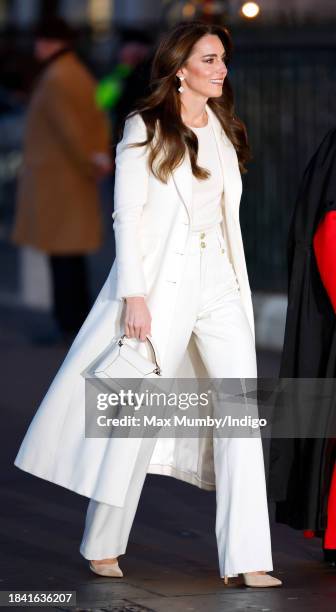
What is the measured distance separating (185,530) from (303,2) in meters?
15.0

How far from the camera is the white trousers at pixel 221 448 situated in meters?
5.39

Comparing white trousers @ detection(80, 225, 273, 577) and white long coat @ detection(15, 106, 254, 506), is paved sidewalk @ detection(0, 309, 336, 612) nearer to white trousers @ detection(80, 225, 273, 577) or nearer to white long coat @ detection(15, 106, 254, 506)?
white trousers @ detection(80, 225, 273, 577)

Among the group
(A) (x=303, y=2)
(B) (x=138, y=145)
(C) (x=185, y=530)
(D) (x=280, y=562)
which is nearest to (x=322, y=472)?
(D) (x=280, y=562)

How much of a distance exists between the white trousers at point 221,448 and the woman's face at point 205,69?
1.60 feet

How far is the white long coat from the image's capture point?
5.43m

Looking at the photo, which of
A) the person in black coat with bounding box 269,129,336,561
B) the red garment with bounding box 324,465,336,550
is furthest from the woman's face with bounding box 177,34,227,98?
the red garment with bounding box 324,465,336,550

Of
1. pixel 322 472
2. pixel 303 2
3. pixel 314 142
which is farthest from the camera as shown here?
pixel 303 2

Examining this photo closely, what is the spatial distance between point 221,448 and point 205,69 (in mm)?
1298

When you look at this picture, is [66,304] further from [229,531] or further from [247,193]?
[229,531]

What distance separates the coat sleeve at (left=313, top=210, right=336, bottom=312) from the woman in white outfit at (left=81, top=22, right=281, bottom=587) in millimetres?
316

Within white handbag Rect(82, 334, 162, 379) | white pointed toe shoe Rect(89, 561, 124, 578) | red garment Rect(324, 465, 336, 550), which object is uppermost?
white handbag Rect(82, 334, 162, 379)

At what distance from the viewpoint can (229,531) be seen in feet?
17.6

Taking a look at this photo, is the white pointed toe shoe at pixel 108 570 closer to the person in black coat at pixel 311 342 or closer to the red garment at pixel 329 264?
the person in black coat at pixel 311 342

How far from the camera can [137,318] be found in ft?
17.7
